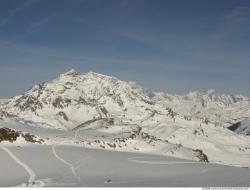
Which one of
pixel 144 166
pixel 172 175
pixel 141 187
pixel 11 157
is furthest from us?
pixel 11 157

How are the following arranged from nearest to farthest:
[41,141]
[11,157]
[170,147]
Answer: [11,157], [41,141], [170,147]

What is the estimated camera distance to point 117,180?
93.8 ft

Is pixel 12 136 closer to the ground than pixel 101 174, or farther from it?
farther from it

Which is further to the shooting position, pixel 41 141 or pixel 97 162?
pixel 41 141

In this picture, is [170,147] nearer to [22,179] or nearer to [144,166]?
[144,166]

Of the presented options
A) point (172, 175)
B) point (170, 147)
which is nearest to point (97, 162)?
point (172, 175)

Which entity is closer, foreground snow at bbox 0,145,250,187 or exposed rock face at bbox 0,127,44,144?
foreground snow at bbox 0,145,250,187

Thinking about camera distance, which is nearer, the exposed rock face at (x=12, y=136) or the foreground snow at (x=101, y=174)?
the foreground snow at (x=101, y=174)

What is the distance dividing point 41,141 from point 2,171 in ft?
125

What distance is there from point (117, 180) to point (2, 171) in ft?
27.8

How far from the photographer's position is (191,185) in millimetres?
26438

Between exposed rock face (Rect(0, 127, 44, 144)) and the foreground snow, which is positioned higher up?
exposed rock face (Rect(0, 127, 44, 144))

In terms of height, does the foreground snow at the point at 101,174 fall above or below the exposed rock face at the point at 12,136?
below

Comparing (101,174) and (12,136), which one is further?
(12,136)
